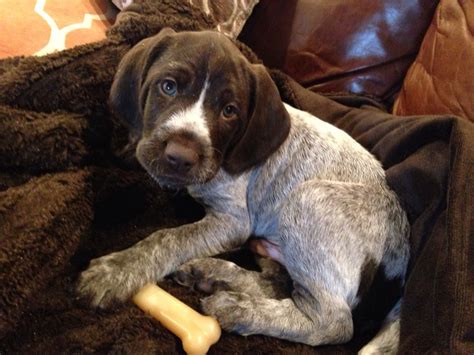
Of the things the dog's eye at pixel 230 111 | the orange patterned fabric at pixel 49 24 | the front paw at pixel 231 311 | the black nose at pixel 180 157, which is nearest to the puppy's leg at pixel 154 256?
the front paw at pixel 231 311

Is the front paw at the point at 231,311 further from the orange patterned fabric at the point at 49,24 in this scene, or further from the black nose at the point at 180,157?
the orange patterned fabric at the point at 49,24

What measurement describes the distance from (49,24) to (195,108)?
5.27ft

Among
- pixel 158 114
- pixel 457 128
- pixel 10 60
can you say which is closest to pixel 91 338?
pixel 158 114

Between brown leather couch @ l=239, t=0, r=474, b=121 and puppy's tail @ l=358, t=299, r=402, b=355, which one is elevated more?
brown leather couch @ l=239, t=0, r=474, b=121

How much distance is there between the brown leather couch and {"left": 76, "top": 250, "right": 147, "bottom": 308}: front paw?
1.99 metres

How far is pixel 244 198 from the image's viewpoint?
2535 millimetres

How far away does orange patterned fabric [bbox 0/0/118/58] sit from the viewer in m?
3.03

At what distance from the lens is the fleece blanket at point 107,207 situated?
1846 mm

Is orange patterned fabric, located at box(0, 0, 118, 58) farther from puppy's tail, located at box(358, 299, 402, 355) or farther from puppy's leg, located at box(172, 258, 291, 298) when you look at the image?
puppy's tail, located at box(358, 299, 402, 355)

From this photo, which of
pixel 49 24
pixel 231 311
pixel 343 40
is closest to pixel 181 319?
pixel 231 311

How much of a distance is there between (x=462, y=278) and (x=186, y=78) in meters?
1.34

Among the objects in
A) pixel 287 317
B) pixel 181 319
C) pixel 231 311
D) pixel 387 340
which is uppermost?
pixel 181 319

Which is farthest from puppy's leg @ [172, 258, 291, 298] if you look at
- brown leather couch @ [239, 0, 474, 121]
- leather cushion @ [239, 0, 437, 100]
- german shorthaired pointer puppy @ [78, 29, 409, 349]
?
leather cushion @ [239, 0, 437, 100]

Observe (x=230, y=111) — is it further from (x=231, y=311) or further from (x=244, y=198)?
(x=231, y=311)
